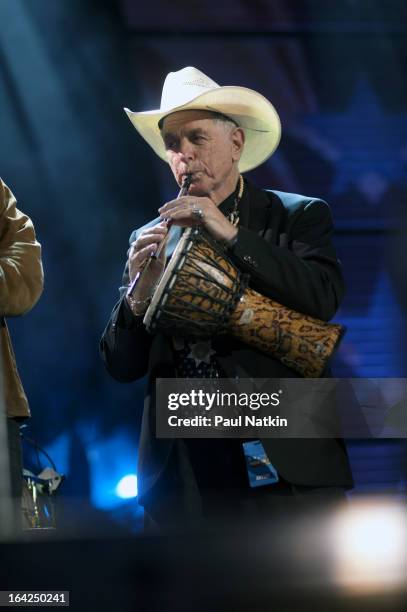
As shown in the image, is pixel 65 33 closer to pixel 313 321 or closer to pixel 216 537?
pixel 313 321

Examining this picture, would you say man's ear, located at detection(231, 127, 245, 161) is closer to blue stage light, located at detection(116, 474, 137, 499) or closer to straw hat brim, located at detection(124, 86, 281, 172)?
straw hat brim, located at detection(124, 86, 281, 172)

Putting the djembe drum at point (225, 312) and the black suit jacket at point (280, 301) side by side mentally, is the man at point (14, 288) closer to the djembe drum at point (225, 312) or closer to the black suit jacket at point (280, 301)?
the black suit jacket at point (280, 301)

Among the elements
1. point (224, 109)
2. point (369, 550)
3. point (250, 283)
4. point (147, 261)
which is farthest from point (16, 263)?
point (369, 550)

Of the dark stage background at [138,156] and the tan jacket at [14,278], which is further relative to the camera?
the dark stage background at [138,156]

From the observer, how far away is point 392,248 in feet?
14.1

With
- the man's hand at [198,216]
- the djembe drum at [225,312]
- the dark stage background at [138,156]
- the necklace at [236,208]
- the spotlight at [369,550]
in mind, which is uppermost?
the dark stage background at [138,156]

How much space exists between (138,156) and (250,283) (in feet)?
6.27

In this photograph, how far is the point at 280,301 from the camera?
2.54 meters

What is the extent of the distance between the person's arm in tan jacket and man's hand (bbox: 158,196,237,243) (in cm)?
47

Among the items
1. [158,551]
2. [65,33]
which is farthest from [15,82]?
[158,551]

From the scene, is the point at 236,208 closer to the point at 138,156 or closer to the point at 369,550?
the point at 138,156

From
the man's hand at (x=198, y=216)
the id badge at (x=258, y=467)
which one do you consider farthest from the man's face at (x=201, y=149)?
the id badge at (x=258, y=467)

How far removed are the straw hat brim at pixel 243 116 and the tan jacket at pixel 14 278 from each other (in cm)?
52

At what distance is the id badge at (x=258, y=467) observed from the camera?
2412 millimetres
